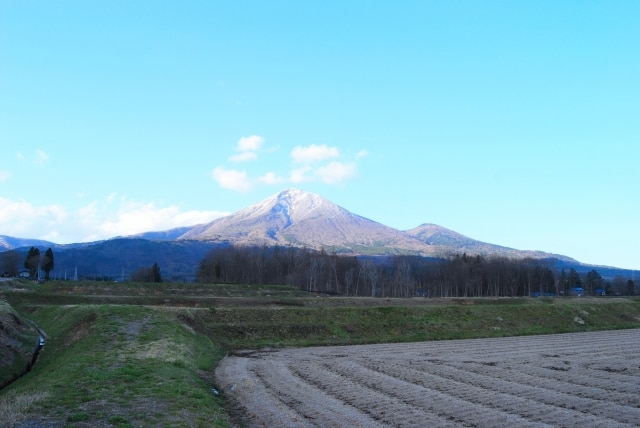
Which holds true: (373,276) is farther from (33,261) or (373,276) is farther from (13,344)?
(13,344)

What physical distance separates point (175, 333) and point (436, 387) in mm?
21965

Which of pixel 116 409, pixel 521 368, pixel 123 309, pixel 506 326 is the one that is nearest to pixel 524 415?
pixel 521 368

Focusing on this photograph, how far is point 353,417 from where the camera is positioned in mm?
17984

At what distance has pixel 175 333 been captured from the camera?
3722 cm

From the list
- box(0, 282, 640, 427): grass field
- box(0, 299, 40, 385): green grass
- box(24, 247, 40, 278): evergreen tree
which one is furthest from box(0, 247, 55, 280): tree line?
box(0, 299, 40, 385): green grass

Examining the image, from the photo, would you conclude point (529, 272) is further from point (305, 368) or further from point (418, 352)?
point (305, 368)

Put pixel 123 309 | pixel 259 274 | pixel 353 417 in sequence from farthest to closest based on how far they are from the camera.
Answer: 1. pixel 259 274
2. pixel 123 309
3. pixel 353 417

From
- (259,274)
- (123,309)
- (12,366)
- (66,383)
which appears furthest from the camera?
(259,274)

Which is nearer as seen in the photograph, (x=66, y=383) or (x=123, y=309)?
(x=66, y=383)

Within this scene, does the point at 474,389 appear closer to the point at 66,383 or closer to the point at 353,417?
the point at 353,417

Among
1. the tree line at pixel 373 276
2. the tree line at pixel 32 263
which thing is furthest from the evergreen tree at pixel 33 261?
the tree line at pixel 373 276

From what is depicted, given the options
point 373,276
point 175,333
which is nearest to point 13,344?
point 175,333

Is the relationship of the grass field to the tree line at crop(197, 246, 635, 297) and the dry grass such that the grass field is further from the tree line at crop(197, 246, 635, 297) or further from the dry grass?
the tree line at crop(197, 246, 635, 297)

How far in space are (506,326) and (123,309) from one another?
45936mm
